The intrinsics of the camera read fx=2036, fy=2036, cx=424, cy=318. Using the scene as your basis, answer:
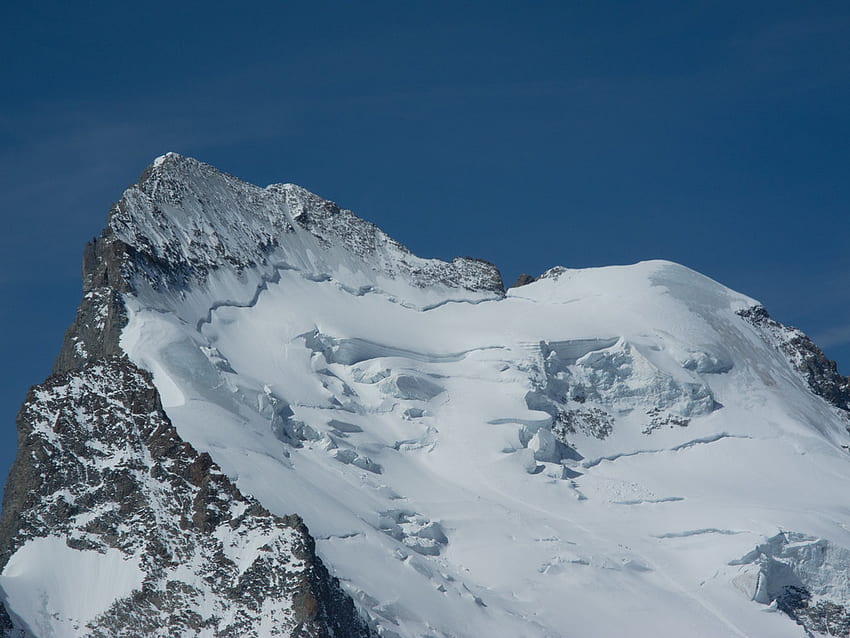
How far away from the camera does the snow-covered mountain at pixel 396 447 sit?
12362 centimetres

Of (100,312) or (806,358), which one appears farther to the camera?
(806,358)

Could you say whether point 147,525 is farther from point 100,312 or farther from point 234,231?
point 234,231

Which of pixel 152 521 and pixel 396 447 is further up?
pixel 396 447

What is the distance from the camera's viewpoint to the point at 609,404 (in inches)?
6309

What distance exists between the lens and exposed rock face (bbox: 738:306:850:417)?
578ft

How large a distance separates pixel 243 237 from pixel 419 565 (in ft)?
146

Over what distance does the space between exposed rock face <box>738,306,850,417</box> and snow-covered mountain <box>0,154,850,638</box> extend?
344 mm

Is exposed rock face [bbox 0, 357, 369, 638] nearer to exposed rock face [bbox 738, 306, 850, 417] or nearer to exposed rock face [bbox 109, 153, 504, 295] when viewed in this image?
exposed rock face [bbox 109, 153, 504, 295]

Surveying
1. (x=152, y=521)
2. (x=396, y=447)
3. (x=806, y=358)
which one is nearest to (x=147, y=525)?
(x=152, y=521)

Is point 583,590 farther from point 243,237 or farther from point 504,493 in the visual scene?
point 243,237

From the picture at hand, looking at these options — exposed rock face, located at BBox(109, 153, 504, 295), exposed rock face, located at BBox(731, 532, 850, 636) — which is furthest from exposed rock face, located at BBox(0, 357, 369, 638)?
exposed rock face, located at BBox(731, 532, 850, 636)

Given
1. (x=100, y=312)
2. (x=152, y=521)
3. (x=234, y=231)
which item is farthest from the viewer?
(x=234, y=231)

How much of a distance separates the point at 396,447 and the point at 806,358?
47048 mm

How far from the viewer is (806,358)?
179 meters
